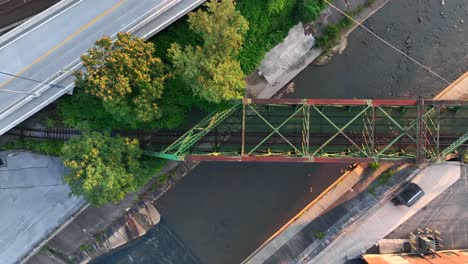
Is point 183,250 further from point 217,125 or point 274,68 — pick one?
point 274,68

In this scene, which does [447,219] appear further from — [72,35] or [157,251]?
[72,35]

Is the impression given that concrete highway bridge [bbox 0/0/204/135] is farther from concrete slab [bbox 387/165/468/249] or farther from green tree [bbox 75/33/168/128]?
concrete slab [bbox 387/165/468/249]

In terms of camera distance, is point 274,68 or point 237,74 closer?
point 237,74

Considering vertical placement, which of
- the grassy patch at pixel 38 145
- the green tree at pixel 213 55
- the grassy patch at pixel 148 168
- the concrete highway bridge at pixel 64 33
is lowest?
the grassy patch at pixel 148 168

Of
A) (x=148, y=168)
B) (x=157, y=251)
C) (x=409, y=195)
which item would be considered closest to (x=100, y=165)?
(x=148, y=168)

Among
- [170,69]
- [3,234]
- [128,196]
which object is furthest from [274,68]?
[3,234]

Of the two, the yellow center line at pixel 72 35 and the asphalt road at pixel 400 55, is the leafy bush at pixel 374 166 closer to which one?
the asphalt road at pixel 400 55

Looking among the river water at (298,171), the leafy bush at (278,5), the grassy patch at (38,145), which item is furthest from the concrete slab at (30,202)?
the leafy bush at (278,5)
